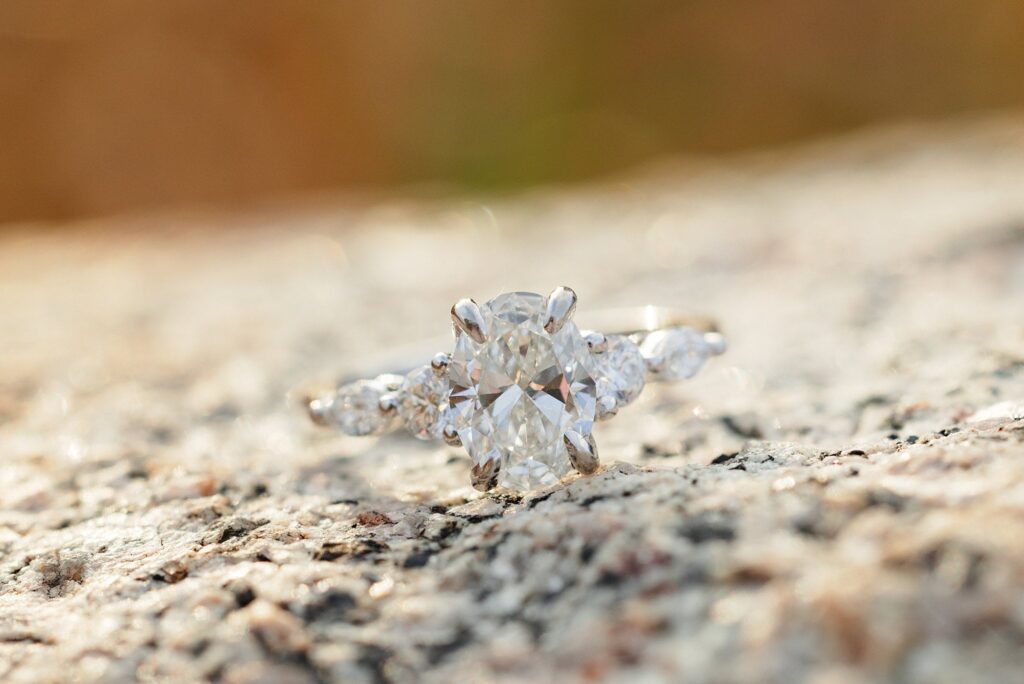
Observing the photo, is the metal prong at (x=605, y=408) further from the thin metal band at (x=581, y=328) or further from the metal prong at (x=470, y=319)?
the thin metal band at (x=581, y=328)

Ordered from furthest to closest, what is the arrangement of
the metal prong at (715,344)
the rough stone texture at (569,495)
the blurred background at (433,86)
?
the blurred background at (433,86), the metal prong at (715,344), the rough stone texture at (569,495)

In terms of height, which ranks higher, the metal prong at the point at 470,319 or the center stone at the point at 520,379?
the metal prong at the point at 470,319

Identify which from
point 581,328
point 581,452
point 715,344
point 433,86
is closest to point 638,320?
point 581,328

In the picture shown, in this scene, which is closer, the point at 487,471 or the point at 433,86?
the point at 487,471

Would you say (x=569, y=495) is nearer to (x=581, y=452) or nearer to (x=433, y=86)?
(x=581, y=452)

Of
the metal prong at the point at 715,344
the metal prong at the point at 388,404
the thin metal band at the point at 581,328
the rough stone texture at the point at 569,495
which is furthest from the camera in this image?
the thin metal band at the point at 581,328

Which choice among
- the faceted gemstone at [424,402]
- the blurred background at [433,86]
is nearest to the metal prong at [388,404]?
the faceted gemstone at [424,402]
